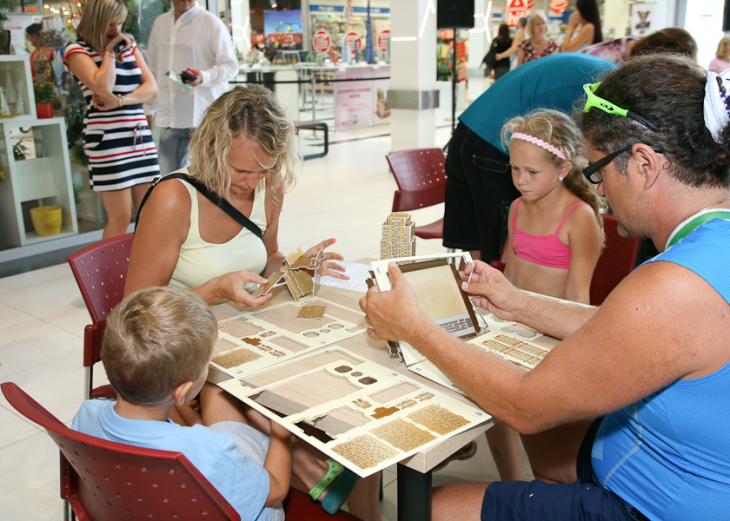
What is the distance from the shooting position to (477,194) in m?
2.87

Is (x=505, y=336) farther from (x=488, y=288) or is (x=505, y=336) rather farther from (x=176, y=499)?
(x=176, y=499)

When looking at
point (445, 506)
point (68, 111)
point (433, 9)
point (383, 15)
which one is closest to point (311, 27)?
point (383, 15)

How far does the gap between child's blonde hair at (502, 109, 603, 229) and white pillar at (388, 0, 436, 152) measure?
217 inches

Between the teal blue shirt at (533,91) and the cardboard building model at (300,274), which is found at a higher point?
the teal blue shirt at (533,91)

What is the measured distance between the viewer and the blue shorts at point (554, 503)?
1170 mm

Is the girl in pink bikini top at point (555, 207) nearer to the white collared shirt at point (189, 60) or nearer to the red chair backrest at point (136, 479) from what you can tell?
the red chair backrest at point (136, 479)

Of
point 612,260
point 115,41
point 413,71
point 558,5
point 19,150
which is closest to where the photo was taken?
point 612,260

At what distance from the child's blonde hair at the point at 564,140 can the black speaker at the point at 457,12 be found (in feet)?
19.2

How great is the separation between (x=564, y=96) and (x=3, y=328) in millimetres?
3253

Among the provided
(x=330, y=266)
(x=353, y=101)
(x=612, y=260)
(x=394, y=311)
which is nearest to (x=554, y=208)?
(x=612, y=260)

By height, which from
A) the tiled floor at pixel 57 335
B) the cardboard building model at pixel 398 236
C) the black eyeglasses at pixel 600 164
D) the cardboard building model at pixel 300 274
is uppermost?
the black eyeglasses at pixel 600 164

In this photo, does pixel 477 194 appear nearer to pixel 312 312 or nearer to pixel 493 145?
pixel 493 145

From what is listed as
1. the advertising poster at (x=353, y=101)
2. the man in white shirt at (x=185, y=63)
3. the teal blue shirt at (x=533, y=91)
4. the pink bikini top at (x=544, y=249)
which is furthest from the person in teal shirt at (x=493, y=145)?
the advertising poster at (x=353, y=101)

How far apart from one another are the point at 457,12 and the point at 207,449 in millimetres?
Answer: 7509
